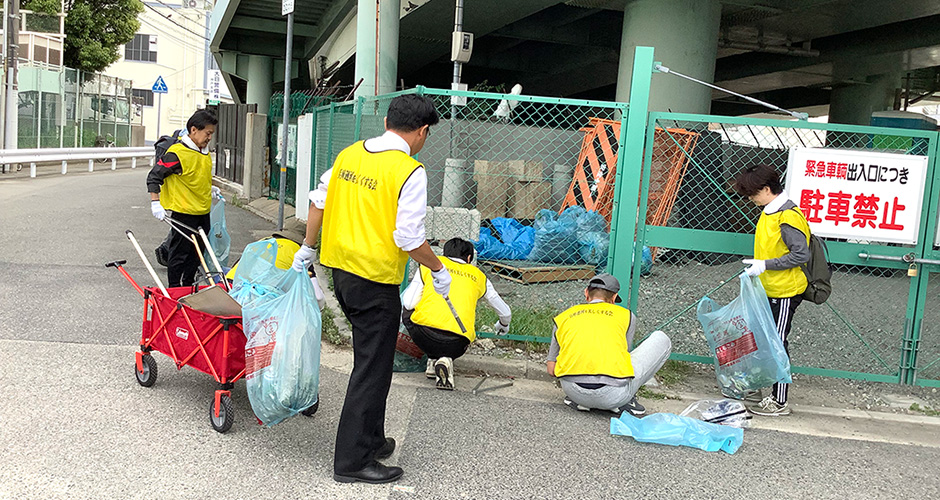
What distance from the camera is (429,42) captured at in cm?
1848

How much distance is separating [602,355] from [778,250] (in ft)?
4.46

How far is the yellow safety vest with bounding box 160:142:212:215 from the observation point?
6211 mm

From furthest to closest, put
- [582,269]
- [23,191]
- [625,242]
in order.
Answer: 1. [23,191]
2. [582,269]
3. [625,242]

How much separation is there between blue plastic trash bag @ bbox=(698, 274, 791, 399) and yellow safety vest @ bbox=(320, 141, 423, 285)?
2416 millimetres

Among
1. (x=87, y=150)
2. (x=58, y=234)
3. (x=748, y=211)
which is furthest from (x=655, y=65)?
(x=87, y=150)

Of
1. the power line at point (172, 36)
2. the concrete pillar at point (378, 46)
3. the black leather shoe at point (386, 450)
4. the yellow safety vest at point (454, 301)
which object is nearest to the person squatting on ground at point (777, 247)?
the yellow safety vest at point (454, 301)

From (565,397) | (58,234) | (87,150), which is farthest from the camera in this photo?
(87,150)

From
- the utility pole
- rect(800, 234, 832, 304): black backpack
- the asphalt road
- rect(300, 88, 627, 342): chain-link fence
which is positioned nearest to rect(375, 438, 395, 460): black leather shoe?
the asphalt road

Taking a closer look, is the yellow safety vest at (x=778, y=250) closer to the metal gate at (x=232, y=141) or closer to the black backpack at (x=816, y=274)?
the black backpack at (x=816, y=274)

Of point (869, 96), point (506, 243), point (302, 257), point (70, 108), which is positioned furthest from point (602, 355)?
point (70, 108)

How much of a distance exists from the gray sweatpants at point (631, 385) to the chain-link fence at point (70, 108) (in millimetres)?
19248

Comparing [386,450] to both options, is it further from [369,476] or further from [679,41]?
[679,41]

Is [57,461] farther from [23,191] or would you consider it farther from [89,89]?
[89,89]

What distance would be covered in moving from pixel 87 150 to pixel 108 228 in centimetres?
1244
